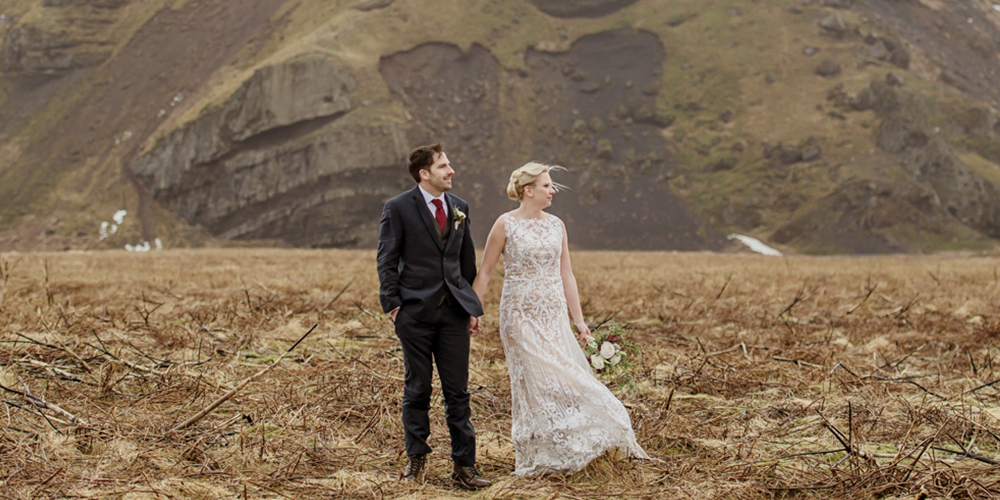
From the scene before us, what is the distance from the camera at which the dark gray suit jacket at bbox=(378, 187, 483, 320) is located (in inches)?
201

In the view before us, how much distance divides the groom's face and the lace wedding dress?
0.69 metres

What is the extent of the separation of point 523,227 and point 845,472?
290 cm

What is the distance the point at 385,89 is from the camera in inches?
2908

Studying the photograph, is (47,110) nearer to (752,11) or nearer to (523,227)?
(752,11)

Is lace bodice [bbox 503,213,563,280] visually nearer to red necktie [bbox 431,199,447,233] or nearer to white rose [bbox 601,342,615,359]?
red necktie [bbox 431,199,447,233]

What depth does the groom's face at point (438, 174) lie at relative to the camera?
5.22 m

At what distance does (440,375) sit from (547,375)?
832 mm

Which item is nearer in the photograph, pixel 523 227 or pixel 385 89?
pixel 523 227

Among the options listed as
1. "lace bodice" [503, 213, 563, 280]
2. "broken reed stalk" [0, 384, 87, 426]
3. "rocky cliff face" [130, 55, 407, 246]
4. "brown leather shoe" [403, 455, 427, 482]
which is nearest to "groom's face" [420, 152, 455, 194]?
"lace bodice" [503, 213, 563, 280]

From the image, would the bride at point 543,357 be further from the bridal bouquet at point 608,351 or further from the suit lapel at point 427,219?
the suit lapel at point 427,219

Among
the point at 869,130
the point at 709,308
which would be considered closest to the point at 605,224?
the point at 869,130

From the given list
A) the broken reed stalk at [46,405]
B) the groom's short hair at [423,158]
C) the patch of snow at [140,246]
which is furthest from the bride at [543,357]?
the patch of snow at [140,246]

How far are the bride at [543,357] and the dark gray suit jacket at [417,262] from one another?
1.24 feet

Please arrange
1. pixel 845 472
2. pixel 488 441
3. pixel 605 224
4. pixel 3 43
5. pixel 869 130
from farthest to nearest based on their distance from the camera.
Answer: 1. pixel 3 43
2. pixel 869 130
3. pixel 605 224
4. pixel 488 441
5. pixel 845 472
